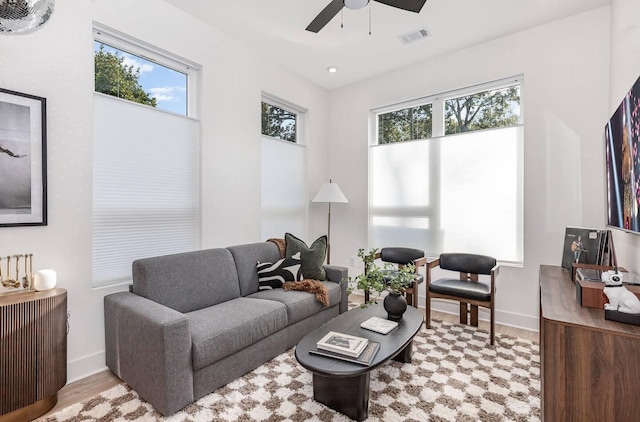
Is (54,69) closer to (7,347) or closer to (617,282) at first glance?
(7,347)

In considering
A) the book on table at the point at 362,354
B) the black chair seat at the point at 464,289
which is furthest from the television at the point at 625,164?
the book on table at the point at 362,354

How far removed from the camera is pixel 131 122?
2658mm

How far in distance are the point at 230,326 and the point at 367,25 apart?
119 inches

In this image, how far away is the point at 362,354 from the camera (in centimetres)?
182

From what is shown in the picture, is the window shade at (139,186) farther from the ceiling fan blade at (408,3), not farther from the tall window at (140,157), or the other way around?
the ceiling fan blade at (408,3)

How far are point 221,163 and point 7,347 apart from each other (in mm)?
2129

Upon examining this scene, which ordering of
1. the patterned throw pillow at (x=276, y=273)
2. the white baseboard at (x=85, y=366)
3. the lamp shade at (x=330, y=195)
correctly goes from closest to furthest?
the white baseboard at (x=85, y=366)
the patterned throw pillow at (x=276, y=273)
the lamp shade at (x=330, y=195)

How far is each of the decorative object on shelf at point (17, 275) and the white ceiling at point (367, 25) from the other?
94.8 inches

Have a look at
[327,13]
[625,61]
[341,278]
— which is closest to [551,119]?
[625,61]

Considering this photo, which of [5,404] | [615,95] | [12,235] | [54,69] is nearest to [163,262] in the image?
[12,235]

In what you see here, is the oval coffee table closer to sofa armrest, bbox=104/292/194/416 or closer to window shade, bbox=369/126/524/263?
sofa armrest, bbox=104/292/194/416

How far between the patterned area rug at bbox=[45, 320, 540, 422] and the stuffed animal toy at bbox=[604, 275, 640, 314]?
925mm

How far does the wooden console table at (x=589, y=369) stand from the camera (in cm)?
128

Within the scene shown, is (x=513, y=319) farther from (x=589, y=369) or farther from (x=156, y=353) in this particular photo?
(x=156, y=353)
